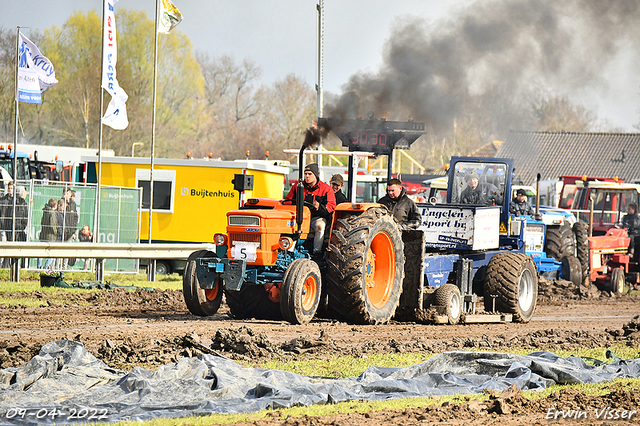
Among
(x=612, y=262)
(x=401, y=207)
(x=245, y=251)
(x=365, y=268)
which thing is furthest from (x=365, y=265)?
(x=612, y=262)

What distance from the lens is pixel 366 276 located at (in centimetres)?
1095

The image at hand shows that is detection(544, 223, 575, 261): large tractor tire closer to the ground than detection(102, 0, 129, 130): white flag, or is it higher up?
closer to the ground

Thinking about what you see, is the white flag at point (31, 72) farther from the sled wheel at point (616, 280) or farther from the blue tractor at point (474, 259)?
the sled wheel at point (616, 280)

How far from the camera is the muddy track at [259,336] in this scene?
6125mm

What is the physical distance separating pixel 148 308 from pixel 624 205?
615 inches

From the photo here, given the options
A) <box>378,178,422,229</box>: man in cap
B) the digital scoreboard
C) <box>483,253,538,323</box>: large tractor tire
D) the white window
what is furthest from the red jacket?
the white window

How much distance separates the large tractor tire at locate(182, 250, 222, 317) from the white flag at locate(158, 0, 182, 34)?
11.2 m

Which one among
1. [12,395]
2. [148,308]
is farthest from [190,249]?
[12,395]

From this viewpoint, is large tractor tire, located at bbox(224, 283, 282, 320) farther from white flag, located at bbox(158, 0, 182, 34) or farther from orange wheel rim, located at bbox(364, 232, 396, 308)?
white flag, located at bbox(158, 0, 182, 34)

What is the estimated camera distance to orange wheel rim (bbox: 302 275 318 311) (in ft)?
33.9

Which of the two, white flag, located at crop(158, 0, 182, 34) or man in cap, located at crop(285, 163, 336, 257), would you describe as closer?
man in cap, located at crop(285, 163, 336, 257)

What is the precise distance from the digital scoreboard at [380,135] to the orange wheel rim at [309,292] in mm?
2244

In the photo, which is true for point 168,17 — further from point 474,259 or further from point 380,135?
point 474,259

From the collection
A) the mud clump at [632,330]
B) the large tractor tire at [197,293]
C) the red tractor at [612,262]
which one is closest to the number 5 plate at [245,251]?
the large tractor tire at [197,293]
